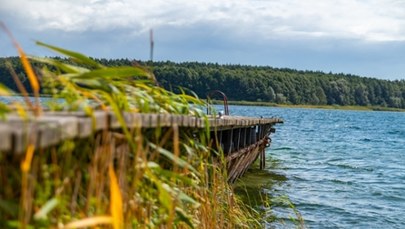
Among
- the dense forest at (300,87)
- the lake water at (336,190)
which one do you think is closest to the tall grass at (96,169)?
the lake water at (336,190)

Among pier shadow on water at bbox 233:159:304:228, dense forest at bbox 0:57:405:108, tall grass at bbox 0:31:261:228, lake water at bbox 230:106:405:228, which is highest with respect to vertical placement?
dense forest at bbox 0:57:405:108

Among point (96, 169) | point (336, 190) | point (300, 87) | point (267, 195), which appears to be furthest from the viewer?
point (300, 87)

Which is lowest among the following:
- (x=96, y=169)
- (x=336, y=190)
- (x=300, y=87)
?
(x=336, y=190)

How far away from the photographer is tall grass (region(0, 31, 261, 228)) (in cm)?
266

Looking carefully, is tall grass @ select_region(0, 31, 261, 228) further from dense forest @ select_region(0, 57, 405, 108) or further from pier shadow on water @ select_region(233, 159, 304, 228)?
dense forest @ select_region(0, 57, 405, 108)

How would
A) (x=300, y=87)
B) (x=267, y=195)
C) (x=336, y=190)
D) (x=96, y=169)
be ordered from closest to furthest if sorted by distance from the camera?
(x=96, y=169) → (x=267, y=195) → (x=336, y=190) → (x=300, y=87)

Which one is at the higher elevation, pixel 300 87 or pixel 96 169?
pixel 300 87

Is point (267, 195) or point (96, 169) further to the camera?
point (267, 195)

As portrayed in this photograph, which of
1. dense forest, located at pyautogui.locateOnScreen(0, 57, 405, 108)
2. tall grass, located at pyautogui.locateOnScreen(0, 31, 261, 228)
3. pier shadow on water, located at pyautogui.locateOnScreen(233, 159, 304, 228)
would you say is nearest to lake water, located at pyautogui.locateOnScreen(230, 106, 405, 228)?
pier shadow on water, located at pyautogui.locateOnScreen(233, 159, 304, 228)

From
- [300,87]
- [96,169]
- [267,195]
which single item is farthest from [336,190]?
[300,87]

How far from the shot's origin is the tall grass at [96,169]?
266 cm

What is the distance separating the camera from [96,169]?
2.96m

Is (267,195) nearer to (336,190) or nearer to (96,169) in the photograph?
(336,190)

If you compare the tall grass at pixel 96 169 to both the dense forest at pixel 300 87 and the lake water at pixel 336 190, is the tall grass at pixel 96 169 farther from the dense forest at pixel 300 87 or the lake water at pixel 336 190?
the dense forest at pixel 300 87
